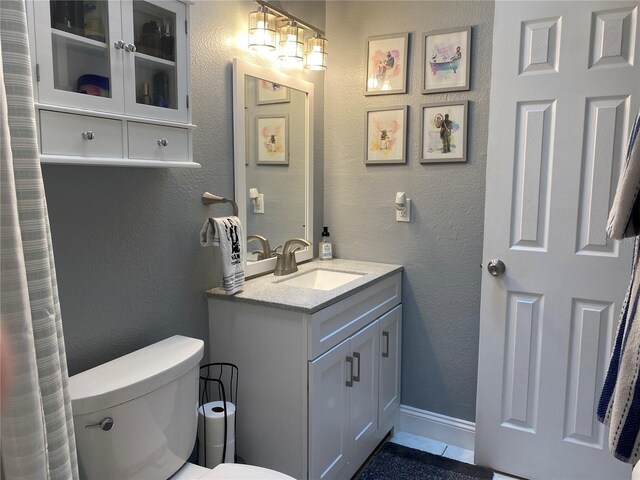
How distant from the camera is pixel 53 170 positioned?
4.26ft

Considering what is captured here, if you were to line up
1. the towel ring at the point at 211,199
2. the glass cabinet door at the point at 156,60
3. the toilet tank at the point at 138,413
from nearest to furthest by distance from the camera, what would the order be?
the toilet tank at the point at 138,413, the glass cabinet door at the point at 156,60, the towel ring at the point at 211,199

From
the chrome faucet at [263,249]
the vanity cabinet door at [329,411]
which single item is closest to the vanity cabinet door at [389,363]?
the vanity cabinet door at [329,411]

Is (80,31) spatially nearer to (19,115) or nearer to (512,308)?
(19,115)

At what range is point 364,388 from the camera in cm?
214

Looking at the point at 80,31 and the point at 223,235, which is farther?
the point at 223,235

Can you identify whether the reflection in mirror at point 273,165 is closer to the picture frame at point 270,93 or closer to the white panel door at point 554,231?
the picture frame at point 270,93

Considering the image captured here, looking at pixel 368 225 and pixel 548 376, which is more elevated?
pixel 368 225

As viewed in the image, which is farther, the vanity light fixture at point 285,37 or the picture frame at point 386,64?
the picture frame at point 386,64

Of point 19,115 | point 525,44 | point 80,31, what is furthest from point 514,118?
point 19,115

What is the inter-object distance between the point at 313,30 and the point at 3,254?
76.6 inches

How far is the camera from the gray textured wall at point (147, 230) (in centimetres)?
139

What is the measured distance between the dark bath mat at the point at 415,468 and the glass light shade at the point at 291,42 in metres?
1.95

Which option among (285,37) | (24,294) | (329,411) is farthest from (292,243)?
Result: (24,294)

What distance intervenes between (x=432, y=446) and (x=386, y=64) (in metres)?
1.98
